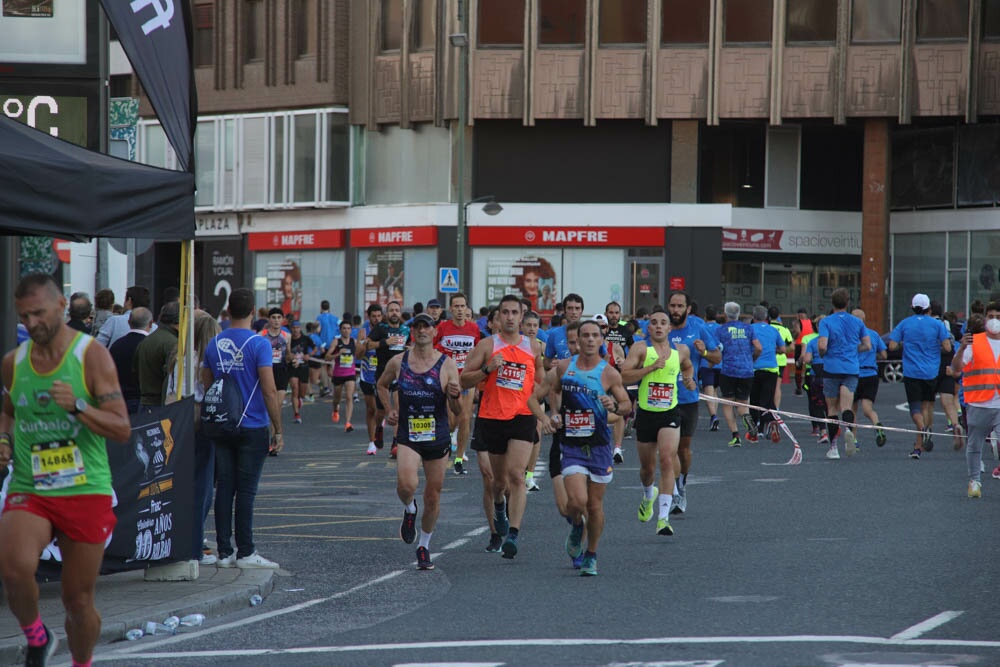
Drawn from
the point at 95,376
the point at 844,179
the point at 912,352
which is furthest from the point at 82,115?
the point at 844,179

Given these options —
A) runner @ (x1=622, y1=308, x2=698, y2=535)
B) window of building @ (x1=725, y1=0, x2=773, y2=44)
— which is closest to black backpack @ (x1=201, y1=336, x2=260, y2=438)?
runner @ (x1=622, y1=308, x2=698, y2=535)

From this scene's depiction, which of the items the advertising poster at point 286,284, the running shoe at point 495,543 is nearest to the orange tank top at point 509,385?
the running shoe at point 495,543

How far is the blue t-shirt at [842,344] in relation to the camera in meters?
20.6

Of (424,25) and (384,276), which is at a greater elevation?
(424,25)

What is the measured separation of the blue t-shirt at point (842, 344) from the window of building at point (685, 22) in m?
23.2

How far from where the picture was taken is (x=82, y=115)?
10.7 m

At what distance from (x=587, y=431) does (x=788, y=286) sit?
35.6m

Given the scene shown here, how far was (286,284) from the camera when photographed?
47938mm

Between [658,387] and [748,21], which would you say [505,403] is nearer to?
[658,387]

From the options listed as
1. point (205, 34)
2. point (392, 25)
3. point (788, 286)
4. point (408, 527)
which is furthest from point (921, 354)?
point (205, 34)

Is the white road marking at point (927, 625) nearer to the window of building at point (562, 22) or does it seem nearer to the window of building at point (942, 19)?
the window of building at point (562, 22)

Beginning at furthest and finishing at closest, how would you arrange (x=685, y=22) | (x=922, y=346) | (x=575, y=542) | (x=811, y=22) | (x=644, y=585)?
(x=685, y=22) → (x=811, y=22) → (x=922, y=346) → (x=575, y=542) → (x=644, y=585)

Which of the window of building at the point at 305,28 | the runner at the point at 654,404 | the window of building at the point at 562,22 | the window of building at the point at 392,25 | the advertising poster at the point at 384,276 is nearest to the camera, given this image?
the runner at the point at 654,404

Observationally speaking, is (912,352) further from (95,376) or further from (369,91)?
(369,91)
